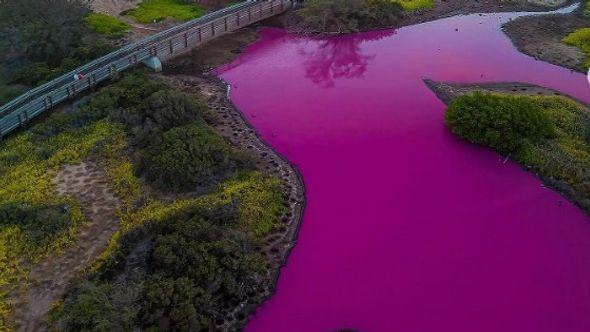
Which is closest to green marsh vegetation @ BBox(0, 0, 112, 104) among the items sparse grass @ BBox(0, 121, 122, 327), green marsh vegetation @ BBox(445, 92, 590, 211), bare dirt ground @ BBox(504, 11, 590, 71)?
sparse grass @ BBox(0, 121, 122, 327)

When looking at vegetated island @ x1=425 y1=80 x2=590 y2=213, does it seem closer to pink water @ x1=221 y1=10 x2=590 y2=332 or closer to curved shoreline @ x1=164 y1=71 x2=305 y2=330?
pink water @ x1=221 y1=10 x2=590 y2=332

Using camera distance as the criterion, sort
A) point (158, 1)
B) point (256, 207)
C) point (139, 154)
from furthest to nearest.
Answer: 1. point (158, 1)
2. point (139, 154)
3. point (256, 207)

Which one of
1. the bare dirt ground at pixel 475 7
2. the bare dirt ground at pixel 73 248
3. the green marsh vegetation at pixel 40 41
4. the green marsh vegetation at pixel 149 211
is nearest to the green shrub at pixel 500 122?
the green marsh vegetation at pixel 149 211

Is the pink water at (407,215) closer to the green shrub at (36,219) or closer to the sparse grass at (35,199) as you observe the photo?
the sparse grass at (35,199)

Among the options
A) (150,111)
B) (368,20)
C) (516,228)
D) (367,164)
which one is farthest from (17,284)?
(368,20)

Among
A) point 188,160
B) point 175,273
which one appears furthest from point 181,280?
point 188,160

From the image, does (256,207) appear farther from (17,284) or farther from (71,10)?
(71,10)
